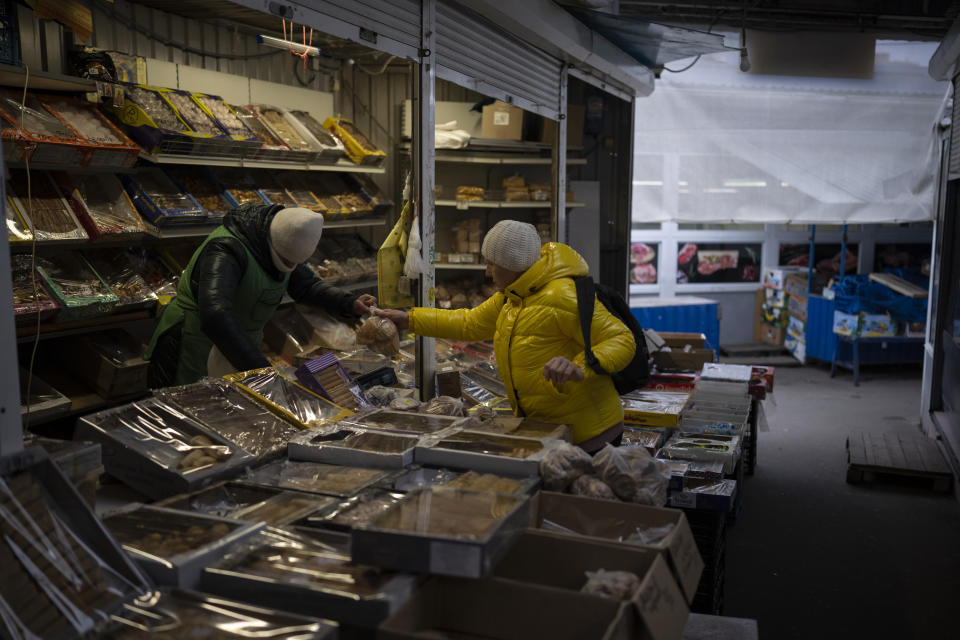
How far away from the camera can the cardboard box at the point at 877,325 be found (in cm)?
1031

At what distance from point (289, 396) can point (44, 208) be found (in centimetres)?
167

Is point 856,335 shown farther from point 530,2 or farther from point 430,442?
point 430,442

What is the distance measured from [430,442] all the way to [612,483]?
0.60 meters

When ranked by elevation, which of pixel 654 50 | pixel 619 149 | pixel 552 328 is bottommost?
pixel 552 328

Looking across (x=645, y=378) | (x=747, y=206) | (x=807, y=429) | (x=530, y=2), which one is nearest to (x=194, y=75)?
(x=530, y=2)

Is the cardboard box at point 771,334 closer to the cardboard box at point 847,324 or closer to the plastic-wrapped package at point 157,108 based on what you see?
the cardboard box at point 847,324

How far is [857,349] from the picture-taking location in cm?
1043

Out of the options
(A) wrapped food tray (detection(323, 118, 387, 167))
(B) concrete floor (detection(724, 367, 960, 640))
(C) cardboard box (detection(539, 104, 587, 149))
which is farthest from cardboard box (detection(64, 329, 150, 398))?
(C) cardboard box (detection(539, 104, 587, 149))

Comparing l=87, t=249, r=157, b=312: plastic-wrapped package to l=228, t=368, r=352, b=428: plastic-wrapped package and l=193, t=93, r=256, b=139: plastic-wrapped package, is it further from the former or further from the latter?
l=228, t=368, r=352, b=428: plastic-wrapped package

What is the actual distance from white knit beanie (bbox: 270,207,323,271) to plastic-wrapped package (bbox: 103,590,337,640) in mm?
2055

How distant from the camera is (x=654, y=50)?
22.9 feet

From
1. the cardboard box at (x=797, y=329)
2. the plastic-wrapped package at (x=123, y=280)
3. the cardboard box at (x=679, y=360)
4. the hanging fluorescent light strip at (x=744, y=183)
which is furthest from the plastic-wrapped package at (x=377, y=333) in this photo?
the cardboard box at (x=797, y=329)

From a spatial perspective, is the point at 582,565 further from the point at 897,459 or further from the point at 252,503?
the point at 897,459

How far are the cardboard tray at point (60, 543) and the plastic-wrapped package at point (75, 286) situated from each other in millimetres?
2095
